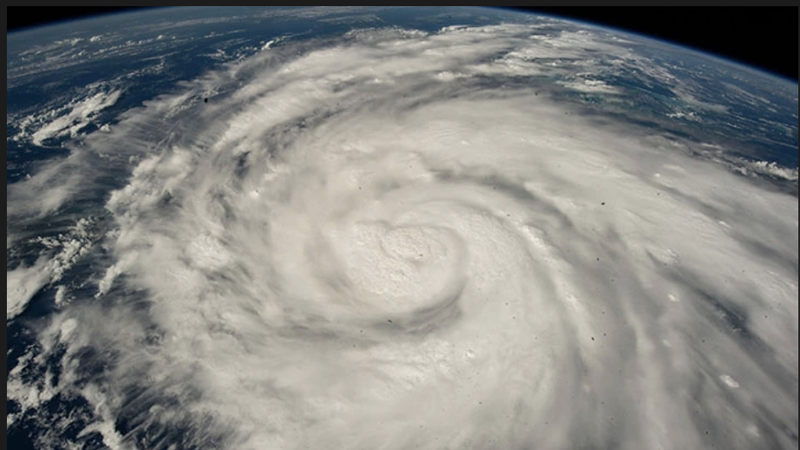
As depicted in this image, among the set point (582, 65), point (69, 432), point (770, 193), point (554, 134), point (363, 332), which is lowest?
point (69, 432)

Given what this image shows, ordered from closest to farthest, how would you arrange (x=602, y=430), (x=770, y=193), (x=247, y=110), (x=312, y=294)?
(x=602, y=430), (x=312, y=294), (x=770, y=193), (x=247, y=110)

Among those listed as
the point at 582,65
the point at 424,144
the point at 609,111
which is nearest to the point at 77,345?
the point at 424,144

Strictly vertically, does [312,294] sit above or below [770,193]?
below

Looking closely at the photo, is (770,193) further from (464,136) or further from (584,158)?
(464,136)

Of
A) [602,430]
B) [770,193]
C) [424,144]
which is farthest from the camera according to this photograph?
[424,144]

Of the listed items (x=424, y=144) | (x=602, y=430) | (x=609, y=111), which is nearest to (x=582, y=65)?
(x=609, y=111)

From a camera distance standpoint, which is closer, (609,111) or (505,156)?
(505,156)
